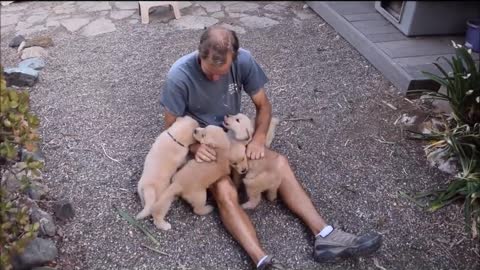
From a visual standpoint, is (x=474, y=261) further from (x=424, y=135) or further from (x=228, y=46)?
(x=228, y=46)

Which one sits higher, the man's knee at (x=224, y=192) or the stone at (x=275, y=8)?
the man's knee at (x=224, y=192)

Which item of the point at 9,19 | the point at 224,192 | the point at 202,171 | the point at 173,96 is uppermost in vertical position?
the point at 173,96

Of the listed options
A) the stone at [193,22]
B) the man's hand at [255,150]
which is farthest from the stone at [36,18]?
the man's hand at [255,150]

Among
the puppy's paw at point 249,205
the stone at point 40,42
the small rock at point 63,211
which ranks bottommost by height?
the stone at point 40,42

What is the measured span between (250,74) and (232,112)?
0.26 metres

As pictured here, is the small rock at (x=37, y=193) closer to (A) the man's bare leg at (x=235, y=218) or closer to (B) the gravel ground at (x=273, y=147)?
(B) the gravel ground at (x=273, y=147)

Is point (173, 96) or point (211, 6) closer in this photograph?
point (173, 96)

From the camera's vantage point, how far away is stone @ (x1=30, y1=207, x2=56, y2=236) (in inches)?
94.9

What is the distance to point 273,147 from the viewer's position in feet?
10.6

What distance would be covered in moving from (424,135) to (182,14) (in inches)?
132

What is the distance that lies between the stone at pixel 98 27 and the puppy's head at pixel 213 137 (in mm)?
3041

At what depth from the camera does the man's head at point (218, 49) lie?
7.18 feet

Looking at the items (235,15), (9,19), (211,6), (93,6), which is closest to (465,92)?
(235,15)

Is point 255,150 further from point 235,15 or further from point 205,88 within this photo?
point 235,15
